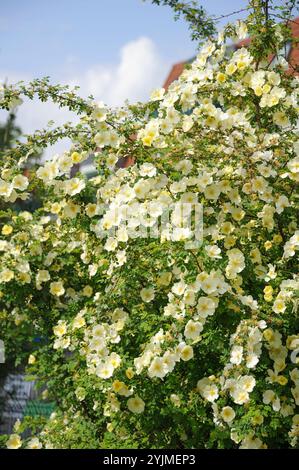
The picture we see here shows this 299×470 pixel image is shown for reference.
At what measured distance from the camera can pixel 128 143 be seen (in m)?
3.47

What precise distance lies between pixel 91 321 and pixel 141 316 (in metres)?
0.25

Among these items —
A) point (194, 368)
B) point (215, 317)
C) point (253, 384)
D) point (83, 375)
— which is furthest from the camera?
point (83, 375)

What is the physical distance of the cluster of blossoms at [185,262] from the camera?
2822 mm

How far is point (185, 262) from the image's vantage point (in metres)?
2.98

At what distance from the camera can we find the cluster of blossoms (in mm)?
2822

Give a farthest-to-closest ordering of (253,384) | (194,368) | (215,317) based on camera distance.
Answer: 1. (194,368)
2. (215,317)
3. (253,384)

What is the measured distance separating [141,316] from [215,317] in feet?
1.46

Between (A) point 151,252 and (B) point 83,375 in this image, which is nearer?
(A) point 151,252
